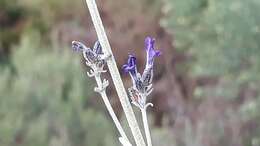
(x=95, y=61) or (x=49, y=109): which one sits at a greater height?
(x=49, y=109)

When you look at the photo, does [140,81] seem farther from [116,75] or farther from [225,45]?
[225,45]

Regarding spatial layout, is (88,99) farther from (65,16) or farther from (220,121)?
(65,16)

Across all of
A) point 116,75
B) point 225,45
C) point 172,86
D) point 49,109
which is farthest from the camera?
point 172,86

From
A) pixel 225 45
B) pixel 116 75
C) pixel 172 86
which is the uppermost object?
pixel 172 86

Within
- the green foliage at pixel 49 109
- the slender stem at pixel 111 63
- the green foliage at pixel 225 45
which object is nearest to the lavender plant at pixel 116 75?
the slender stem at pixel 111 63

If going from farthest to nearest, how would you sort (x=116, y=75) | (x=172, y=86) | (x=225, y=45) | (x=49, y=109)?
(x=172, y=86), (x=49, y=109), (x=225, y=45), (x=116, y=75)

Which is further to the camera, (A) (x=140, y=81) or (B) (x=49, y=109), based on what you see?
(B) (x=49, y=109)

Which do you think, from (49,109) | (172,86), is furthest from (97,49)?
(172,86)
